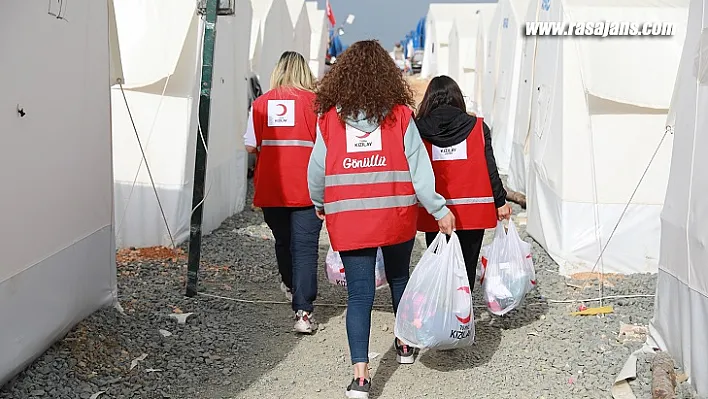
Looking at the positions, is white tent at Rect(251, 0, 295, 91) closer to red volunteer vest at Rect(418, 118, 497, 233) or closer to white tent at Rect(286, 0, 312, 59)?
white tent at Rect(286, 0, 312, 59)

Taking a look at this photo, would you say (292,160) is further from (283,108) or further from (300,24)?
(300,24)

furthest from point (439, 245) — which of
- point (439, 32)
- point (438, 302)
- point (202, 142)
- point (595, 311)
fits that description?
point (439, 32)

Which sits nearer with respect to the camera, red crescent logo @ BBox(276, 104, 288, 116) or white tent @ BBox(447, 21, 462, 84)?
red crescent logo @ BBox(276, 104, 288, 116)

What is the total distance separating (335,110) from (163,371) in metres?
1.68

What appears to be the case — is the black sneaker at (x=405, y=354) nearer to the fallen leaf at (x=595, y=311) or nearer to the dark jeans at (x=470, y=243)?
the dark jeans at (x=470, y=243)

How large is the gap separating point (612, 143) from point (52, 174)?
14.9 feet

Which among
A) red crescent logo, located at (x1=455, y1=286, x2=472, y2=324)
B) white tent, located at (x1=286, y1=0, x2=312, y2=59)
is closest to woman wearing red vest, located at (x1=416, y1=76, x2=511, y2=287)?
red crescent logo, located at (x1=455, y1=286, x2=472, y2=324)

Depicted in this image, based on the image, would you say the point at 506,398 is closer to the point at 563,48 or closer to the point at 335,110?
the point at 335,110

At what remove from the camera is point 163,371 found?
406 centimetres

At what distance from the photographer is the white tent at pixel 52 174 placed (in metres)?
3.39

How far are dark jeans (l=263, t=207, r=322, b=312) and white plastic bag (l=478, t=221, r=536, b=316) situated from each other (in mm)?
1071

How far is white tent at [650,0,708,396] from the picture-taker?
11.9 ft

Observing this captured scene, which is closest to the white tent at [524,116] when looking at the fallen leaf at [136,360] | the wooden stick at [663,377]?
the wooden stick at [663,377]

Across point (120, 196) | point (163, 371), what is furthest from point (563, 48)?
point (163, 371)
